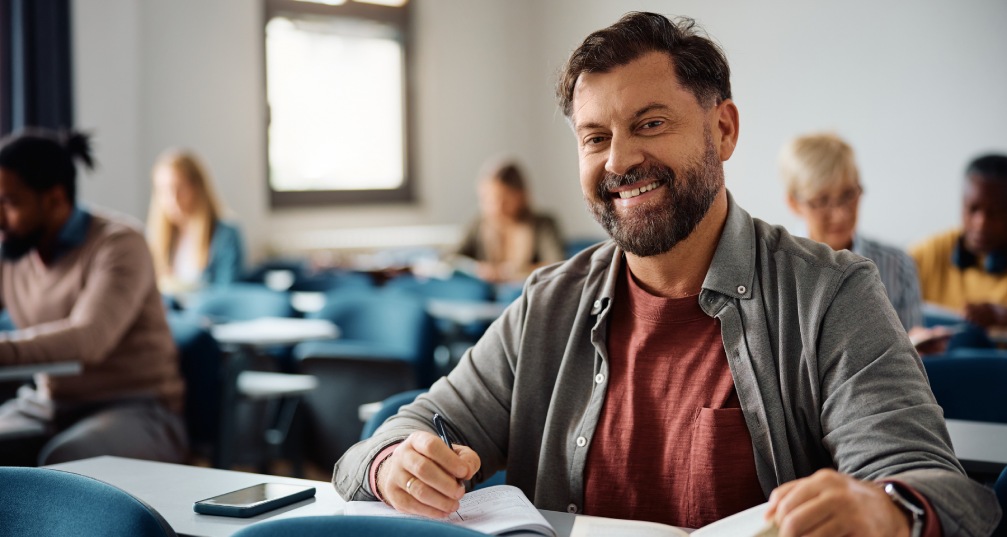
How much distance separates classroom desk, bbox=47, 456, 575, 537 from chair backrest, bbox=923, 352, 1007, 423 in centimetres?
110

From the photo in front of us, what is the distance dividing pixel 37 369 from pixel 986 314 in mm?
2827

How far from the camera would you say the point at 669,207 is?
1.48 m

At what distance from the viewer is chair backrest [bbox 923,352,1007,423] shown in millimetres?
2066

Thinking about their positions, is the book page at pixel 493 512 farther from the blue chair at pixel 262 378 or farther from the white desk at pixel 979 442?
the blue chair at pixel 262 378

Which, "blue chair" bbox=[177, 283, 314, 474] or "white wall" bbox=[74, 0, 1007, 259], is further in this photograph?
"white wall" bbox=[74, 0, 1007, 259]

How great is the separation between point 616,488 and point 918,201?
478cm

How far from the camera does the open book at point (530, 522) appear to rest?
3.75ft

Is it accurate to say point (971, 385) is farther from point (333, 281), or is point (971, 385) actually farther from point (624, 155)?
point (333, 281)

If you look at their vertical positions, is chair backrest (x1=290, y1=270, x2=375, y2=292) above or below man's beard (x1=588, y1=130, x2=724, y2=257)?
below

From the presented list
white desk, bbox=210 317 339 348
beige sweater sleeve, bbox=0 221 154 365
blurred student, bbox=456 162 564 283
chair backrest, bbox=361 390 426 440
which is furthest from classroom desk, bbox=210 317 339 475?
A: blurred student, bbox=456 162 564 283

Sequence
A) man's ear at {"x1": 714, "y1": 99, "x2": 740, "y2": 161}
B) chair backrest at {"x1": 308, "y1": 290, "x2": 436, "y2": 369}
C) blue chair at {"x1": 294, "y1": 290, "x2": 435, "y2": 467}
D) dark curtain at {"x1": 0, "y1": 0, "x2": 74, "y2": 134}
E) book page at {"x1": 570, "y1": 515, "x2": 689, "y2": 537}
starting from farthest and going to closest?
dark curtain at {"x1": 0, "y1": 0, "x2": 74, "y2": 134} → chair backrest at {"x1": 308, "y1": 290, "x2": 436, "y2": 369} → blue chair at {"x1": 294, "y1": 290, "x2": 435, "y2": 467} → man's ear at {"x1": 714, "y1": 99, "x2": 740, "y2": 161} → book page at {"x1": 570, "y1": 515, "x2": 689, "y2": 537}

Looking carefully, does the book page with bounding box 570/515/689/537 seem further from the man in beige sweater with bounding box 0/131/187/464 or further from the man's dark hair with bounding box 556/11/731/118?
the man in beige sweater with bounding box 0/131/187/464

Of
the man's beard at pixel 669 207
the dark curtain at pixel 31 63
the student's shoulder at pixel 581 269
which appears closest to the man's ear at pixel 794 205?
the student's shoulder at pixel 581 269

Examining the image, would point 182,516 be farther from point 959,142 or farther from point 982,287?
point 959,142
